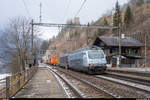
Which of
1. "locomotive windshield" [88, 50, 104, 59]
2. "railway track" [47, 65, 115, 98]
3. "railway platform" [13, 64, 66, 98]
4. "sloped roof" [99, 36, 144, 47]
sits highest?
"sloped roof" [99, 36, 144, 47]

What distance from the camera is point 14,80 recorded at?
10148mm

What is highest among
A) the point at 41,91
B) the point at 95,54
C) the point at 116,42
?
the point at 116,42

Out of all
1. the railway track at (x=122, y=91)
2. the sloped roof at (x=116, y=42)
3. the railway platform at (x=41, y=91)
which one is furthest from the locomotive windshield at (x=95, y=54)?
the sloped roof at (x=116, y=42)

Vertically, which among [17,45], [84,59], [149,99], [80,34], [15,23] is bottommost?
[149,99]

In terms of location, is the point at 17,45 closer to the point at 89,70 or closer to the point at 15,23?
the point at 15,23

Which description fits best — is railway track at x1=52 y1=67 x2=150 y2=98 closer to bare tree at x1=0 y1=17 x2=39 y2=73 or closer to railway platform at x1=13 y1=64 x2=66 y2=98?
railway platform at x1=13 y1=64 x2=66 y2=98

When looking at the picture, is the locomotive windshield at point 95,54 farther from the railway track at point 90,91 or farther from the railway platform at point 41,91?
the railway track at point 90,91

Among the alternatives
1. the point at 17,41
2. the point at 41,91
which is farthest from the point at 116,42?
the point at 41,91

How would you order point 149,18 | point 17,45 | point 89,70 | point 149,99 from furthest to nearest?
point 149,18, point 17,45, point 89,70, point 149,99

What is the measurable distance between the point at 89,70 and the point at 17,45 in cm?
1332

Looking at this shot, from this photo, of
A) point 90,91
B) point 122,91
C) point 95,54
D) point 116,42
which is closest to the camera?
point 122,91

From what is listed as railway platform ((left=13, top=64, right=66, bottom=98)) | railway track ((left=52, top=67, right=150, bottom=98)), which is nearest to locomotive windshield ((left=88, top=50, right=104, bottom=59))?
railway platform ((left=13, top=64, right=66, bottom=98))

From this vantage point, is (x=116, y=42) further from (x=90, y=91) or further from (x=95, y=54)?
(x=90, y=91)

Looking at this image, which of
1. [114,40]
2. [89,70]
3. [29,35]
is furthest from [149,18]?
[89,70]
